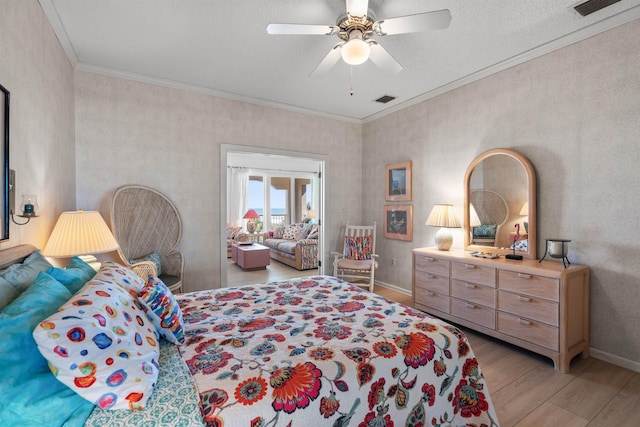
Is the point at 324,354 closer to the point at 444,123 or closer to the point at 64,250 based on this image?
the point at 64,250

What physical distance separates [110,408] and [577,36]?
3.82 m

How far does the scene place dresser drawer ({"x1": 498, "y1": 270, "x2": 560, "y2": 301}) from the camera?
2.29 metres

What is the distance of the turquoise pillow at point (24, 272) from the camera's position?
118cm

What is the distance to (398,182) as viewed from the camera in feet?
14.1

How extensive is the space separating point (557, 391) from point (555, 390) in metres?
0.01

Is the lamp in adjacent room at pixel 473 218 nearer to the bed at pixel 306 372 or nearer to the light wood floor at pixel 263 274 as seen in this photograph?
the bed at pixel 306 372

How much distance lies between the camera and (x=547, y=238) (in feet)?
8.98

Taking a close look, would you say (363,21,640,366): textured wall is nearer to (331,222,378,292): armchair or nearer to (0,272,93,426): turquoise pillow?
(331,222,378,292): armchair

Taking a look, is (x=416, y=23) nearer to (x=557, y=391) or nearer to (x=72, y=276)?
(x=72, y=276)

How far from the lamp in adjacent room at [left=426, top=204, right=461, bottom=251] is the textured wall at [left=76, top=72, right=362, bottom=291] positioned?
6.75 feet

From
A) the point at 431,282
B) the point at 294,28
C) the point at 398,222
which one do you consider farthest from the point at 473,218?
the point at 294,28

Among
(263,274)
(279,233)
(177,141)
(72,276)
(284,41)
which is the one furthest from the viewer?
(279,233)

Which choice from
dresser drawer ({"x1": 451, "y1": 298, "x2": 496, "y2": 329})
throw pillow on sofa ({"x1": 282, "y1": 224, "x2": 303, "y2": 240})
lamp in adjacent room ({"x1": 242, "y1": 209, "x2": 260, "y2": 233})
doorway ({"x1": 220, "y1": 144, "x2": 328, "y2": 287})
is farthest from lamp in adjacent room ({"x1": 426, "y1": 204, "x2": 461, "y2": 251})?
lamp in adjacent room ({"x1": 242, "y1": 209, "x2": 260, "y2": 233})

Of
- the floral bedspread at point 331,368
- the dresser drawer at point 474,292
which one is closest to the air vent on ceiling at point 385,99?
the dresser drawer at point 474,292
